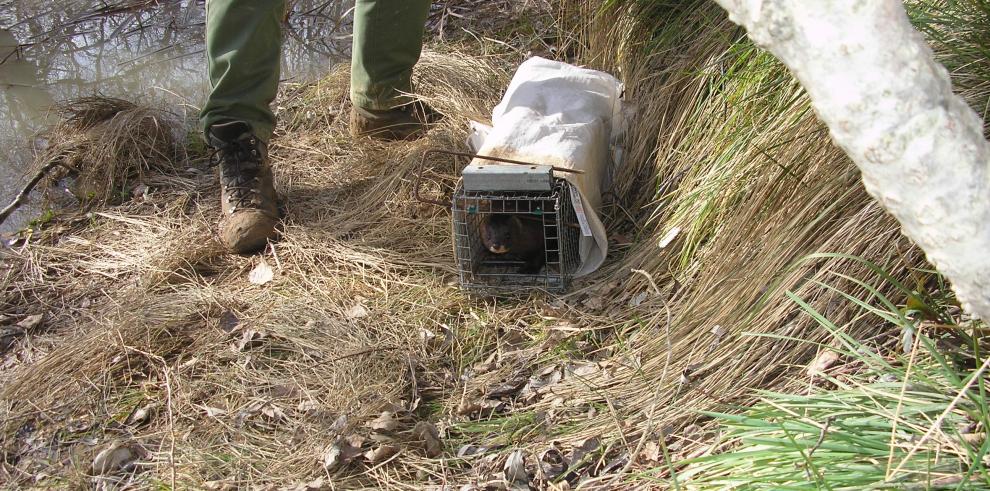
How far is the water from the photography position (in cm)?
533

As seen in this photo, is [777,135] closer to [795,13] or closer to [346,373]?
[795,13]

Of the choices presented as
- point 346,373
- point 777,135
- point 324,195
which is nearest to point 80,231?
point 324,195

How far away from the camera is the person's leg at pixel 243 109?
3490 mm

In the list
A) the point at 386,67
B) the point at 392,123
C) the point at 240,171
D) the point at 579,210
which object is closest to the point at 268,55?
the point at 240,171

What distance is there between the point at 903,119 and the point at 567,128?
2.13 m

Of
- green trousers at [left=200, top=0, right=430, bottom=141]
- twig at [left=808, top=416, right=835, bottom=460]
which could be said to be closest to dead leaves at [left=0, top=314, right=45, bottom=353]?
green trousers at [left=200, top=0, right=430, bottom=141]

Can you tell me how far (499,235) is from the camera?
11.1ft

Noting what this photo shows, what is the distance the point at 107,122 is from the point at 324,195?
1485mm

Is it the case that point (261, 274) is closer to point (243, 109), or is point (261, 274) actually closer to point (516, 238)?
point (243, 109)

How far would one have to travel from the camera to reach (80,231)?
3.99 metres

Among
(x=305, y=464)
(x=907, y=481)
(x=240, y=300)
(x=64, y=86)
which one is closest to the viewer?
(x=907, y=481)

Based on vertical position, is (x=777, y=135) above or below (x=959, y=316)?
above

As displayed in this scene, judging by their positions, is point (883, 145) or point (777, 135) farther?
point (777, 135)

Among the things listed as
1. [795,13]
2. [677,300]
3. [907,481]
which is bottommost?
[677,300]
